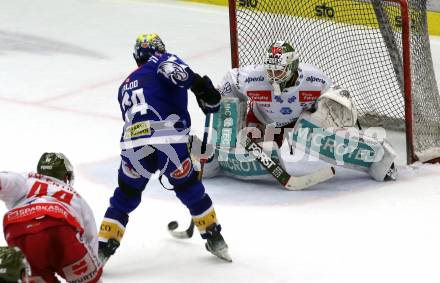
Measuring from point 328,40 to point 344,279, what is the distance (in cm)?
238

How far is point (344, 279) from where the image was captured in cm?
458

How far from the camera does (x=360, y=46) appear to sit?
6.59 metres

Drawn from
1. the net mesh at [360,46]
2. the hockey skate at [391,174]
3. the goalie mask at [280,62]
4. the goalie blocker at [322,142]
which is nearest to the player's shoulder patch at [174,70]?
the goalie mask at [280,62]

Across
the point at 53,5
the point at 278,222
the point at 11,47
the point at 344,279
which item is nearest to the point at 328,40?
the point at 278,222

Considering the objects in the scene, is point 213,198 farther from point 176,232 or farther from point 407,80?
point 407,80

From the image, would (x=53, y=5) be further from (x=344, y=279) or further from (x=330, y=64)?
(x=344, y=279)

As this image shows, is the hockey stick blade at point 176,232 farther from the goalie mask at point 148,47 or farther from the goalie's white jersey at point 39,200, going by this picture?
the goalie's white jersey at point 39,200

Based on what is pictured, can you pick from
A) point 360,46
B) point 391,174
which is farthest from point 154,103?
point 360,46

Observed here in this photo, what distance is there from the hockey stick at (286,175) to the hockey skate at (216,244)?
1026 millimetres

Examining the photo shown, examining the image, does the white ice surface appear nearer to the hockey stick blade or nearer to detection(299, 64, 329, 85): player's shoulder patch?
the hockey stick blade

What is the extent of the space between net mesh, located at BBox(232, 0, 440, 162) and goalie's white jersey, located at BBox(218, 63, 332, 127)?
0.67 meters

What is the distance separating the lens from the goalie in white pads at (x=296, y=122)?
227 inches

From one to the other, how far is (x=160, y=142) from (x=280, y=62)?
114cm

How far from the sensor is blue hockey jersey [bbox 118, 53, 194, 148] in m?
4.66
